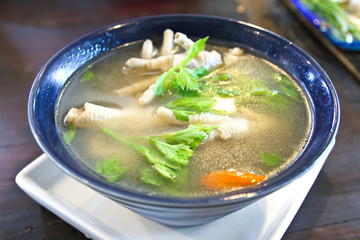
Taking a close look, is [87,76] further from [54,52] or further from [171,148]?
[54,52]

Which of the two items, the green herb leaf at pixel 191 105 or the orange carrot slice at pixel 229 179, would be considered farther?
the green herb leaf at pixel 191 105

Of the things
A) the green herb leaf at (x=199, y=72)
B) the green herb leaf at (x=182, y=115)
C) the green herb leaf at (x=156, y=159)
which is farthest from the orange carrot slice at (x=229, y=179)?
the green herb leaf at (x=199, y=72)

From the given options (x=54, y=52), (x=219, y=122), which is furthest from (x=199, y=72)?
(x=54, y=52)

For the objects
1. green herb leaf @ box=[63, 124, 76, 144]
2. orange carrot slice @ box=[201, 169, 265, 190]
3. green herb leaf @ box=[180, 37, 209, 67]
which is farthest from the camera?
green herb leaf @ box=[180, 37, 209, 67]

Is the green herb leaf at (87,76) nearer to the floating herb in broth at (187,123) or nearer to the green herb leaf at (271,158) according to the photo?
the floating herb in broth at (187,123)

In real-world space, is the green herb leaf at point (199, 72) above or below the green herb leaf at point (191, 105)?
above

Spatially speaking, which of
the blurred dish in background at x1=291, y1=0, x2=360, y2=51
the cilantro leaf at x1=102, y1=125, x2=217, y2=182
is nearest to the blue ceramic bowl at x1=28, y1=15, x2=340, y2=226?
the cilantro leaf at x1=102, y1=125, x2=217, y2=182

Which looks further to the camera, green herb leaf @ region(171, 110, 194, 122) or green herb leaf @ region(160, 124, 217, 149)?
green herb leaf @ region(171, 110, 194, 122)

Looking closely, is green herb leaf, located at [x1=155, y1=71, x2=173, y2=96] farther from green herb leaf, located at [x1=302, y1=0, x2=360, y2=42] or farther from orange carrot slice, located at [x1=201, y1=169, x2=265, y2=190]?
green herb leaf, located at [x1=302, y1=0, x2=360, y2=42]
